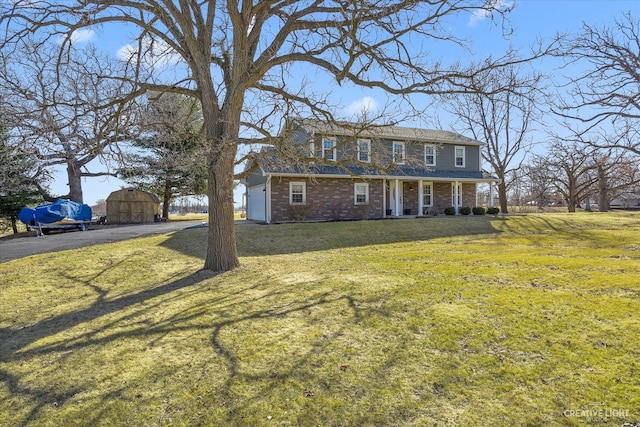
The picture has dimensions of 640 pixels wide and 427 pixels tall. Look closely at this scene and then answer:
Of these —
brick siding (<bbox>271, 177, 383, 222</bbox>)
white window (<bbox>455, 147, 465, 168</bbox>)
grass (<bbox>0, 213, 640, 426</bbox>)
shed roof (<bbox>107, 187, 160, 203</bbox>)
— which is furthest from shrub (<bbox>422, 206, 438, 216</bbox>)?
shed roof (<bbox>107, 187, 160, 203</bbox>)

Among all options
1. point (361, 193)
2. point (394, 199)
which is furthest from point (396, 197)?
point (361, 193)

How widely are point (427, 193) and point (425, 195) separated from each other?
0.21 meters

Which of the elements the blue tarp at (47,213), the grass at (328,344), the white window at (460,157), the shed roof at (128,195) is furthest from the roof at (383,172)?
the shed roof at (128,195)

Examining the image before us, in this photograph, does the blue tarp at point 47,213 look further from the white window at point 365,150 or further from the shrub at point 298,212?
the white window at point 365,150

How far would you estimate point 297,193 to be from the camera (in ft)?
65.5

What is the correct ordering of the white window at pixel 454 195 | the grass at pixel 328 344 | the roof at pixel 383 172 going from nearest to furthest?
the grass at pixel 328 344
the roof at pixel 383 172
the white window at pixel 454 195

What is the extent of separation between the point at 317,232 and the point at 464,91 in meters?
8.77

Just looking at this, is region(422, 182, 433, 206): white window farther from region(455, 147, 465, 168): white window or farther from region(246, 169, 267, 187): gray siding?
region(246, 169, 267, 187): gray siding

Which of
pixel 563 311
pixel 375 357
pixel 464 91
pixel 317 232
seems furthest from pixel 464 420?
pixel 317 232

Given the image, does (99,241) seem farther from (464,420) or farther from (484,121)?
(484,121)

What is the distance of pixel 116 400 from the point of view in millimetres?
3320

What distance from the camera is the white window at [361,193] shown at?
21.2 m

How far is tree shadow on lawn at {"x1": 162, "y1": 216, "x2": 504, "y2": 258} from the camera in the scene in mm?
12612

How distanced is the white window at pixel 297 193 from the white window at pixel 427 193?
839 centimetres
